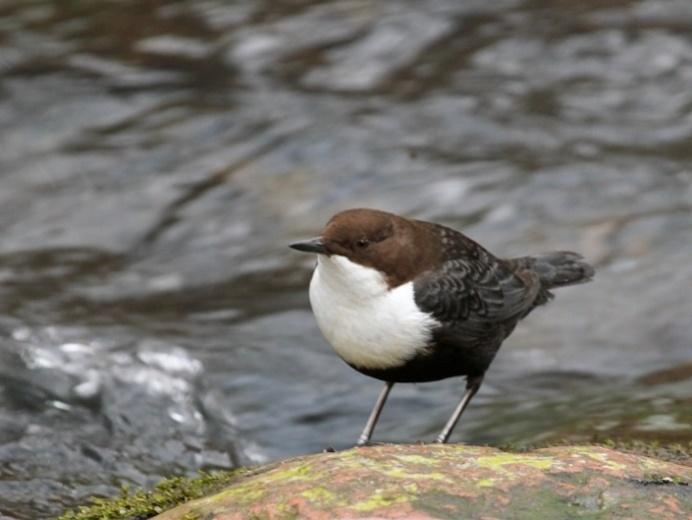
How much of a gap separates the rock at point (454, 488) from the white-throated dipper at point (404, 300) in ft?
2.75

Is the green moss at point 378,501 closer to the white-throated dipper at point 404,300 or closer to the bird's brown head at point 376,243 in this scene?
the white-throated dipper at point 404,300

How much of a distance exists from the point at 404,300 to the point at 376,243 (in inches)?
8.2

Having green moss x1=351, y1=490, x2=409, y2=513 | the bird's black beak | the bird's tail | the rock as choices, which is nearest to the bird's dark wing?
the bird's tail

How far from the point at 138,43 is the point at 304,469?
7.35 m

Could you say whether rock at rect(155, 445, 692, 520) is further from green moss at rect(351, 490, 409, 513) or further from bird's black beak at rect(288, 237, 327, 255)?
bird's black beak at rect(288, 237, 327, 255)

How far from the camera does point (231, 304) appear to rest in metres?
7.30

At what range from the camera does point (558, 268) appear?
210 inches

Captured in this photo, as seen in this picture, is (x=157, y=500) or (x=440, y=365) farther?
(x=440, y=365)

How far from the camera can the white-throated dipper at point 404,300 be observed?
4082 mm

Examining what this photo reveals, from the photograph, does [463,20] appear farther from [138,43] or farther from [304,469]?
[304,469]

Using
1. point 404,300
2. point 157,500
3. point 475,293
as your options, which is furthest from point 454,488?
point 475,293

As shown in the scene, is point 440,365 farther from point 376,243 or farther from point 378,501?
point 378,501

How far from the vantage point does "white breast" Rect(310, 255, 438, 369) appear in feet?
13.3

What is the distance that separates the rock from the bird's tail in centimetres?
205
